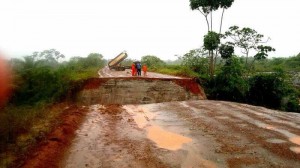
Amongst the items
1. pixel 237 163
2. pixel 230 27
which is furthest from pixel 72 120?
pixel 230 27

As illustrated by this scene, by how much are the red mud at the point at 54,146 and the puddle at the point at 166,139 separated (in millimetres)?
2823

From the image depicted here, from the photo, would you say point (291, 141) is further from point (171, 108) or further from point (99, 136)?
point (171, 108)

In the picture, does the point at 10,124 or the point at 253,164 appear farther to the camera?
the point at 10,124

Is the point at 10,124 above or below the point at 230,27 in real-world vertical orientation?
below

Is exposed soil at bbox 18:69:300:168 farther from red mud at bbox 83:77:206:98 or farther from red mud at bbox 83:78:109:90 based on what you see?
red mud at bbox 83:77:206:98

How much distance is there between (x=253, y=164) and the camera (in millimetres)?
8023

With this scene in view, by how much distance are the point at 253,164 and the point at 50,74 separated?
1316cm

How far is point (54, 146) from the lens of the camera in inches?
363

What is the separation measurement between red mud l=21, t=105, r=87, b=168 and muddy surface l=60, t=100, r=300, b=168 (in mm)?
271

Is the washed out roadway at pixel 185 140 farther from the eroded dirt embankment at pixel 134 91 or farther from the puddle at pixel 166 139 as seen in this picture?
the eroded dirt embankment at pixel 134 91

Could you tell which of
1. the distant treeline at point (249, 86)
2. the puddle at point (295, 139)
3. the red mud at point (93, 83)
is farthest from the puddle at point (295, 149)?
the distant treeline at point (249, 86)

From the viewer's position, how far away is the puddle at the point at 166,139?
9.86 m

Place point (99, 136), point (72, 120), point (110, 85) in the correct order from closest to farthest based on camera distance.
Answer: point (99, 136), point (72, 120), point (110, 85)

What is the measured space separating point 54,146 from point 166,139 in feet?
12.0
